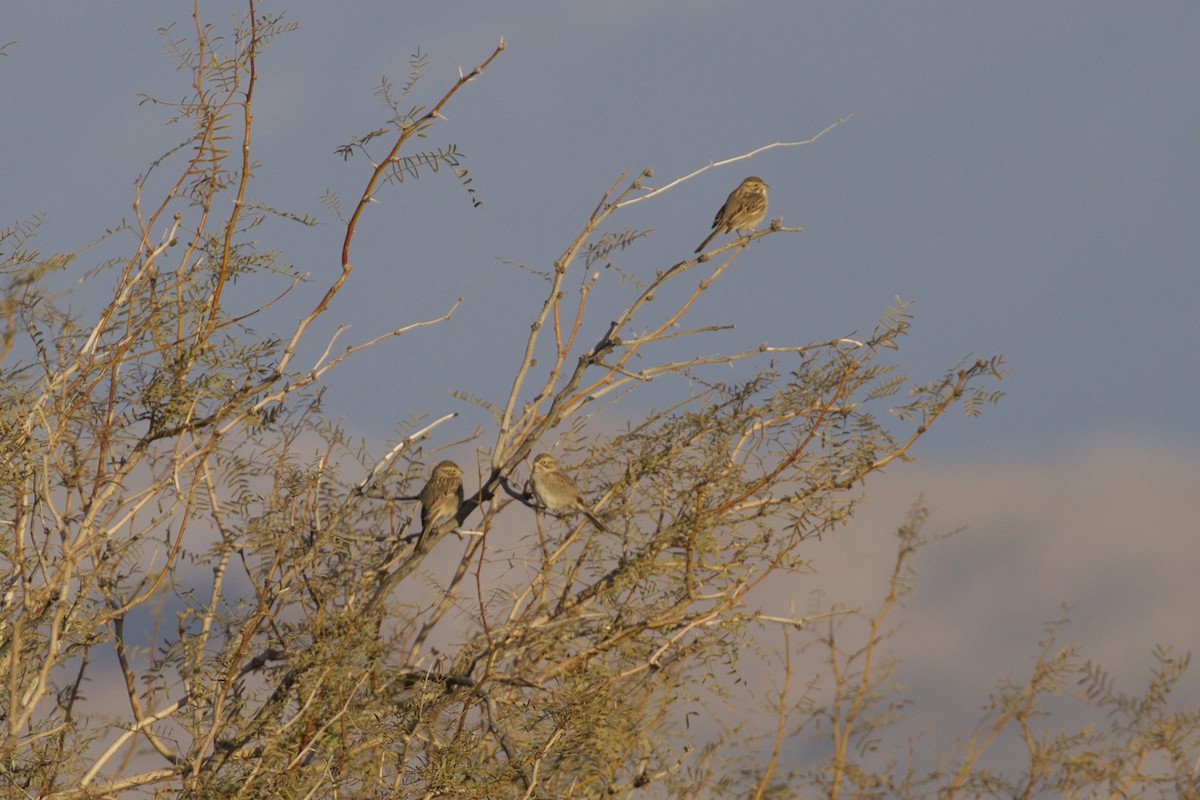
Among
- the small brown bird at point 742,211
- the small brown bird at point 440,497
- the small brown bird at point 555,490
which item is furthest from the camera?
the small brown bird at point 742,211

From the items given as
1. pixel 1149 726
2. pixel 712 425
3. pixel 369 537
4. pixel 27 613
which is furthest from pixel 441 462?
pixel 1149 726

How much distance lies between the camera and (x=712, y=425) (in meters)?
6.02

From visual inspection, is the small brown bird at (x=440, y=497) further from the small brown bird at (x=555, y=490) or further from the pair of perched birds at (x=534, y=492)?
the small brown bird at (x=555, y=490)

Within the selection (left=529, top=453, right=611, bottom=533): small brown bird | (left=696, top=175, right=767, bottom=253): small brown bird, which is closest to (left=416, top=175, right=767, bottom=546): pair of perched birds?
(left=529, top=453, right=611, bottom=533): small brown bird

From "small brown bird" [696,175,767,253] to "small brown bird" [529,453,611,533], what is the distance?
3710 mm

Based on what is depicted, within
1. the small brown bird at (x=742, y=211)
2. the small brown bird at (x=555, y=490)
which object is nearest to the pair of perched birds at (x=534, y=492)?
the small brown bird at (x=555, y=490)

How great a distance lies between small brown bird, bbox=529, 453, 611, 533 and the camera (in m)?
5.85

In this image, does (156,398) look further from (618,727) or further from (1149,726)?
(1149,726)

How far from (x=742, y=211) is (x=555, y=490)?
165 inches

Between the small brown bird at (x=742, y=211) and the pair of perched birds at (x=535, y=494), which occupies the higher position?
the small brown bird at (x=742, y=211)

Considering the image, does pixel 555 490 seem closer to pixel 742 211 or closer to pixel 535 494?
pixel 535 494

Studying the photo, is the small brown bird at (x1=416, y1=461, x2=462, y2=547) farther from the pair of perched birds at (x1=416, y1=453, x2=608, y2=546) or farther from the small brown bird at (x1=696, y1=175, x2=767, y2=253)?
the small brown bird at (x1=696, y1=175, x2=767, y2=253)

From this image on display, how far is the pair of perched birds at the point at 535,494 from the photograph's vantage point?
5.87m

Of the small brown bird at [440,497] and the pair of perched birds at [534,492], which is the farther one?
the small brown bird at [440,497]
